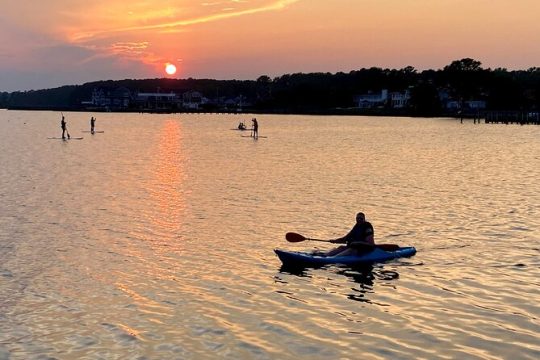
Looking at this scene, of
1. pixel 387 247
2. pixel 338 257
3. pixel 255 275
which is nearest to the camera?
pixel 255 275

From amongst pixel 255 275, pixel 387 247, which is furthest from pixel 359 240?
pixel 255 275

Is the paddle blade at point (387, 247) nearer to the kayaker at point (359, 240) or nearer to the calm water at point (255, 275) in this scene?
the kayaker at point (359, 240)

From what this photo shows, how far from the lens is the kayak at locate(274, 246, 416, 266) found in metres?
19.5

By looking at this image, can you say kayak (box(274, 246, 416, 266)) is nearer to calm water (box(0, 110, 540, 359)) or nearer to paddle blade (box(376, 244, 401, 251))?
paddle blade (box(376, 244, 401, 251))

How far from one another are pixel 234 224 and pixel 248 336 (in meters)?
13.3

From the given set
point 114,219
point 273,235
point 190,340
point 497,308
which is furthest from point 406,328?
point 114,219

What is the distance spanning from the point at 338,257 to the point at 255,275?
277 centimetres

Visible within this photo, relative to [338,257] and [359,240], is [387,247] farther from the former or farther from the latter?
[338,257]

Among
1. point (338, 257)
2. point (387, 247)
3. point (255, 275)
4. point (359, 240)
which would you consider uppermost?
point (359, 240)

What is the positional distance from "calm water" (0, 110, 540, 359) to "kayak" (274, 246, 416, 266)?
14.1 inches

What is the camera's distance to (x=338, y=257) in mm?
20062

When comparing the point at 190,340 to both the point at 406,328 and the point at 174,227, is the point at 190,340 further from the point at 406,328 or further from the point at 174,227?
the point at 174,227

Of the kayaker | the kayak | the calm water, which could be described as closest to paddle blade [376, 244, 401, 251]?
the kayak

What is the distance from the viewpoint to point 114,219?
28.3 metres
